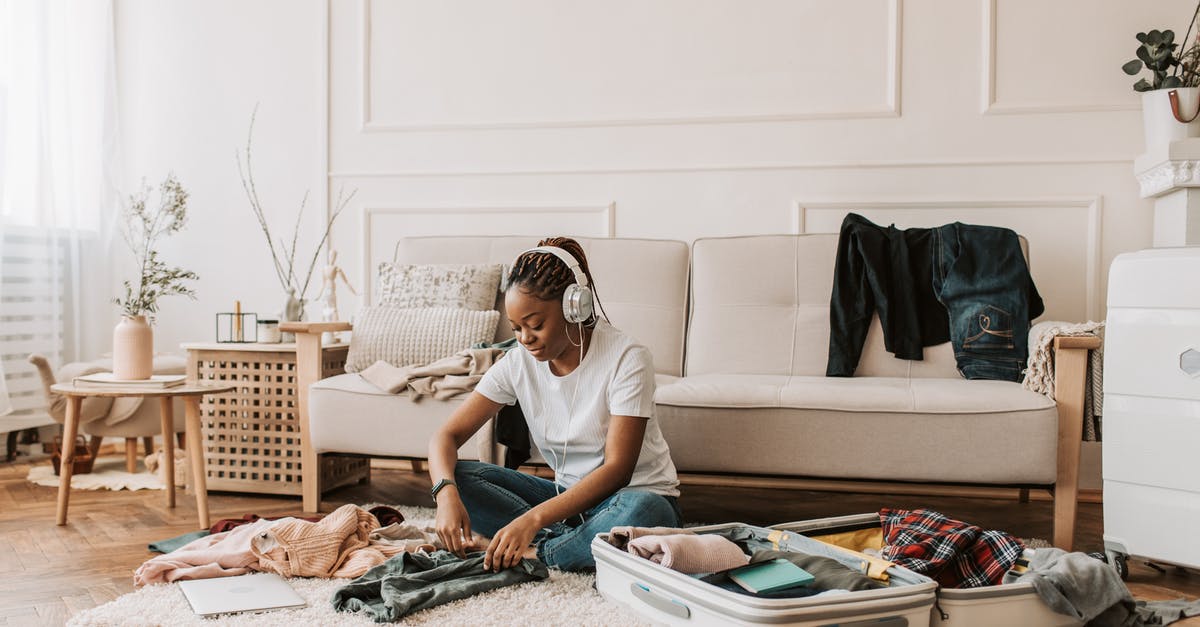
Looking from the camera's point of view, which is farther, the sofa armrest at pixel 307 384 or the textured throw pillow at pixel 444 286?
the textured throw pillow at pixel 444 286

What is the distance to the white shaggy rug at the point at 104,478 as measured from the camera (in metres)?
3.17

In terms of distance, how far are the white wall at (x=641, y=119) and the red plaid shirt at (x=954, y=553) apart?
1.71m

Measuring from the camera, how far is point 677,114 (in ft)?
11.5

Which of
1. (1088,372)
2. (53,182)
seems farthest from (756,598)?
(53,182)

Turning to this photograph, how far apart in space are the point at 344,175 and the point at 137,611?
2.28 meters

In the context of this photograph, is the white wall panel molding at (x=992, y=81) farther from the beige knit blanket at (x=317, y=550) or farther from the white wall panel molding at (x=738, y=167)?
the beige knit blanket at (x=317, y=550)

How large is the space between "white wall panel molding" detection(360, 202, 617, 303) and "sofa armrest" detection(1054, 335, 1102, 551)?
66.7 inches

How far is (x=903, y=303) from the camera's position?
9.55 ft

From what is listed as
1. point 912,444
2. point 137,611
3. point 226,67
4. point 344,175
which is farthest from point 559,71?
point 137,611

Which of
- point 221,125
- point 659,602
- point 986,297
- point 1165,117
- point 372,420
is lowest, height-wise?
point 659,602

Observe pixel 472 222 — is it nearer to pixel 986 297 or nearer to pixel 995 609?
A: pixel 986 297

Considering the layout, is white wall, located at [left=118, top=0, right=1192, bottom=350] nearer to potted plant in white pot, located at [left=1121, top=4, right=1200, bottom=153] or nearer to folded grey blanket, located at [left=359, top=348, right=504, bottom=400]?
potted plant in white pot, located at [left=1121, top=4, right=1200, bottom=153]

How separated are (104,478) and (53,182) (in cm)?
A: 128

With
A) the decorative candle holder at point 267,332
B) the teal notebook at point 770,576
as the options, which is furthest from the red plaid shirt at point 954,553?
the decorative candle holder at point 267,332
